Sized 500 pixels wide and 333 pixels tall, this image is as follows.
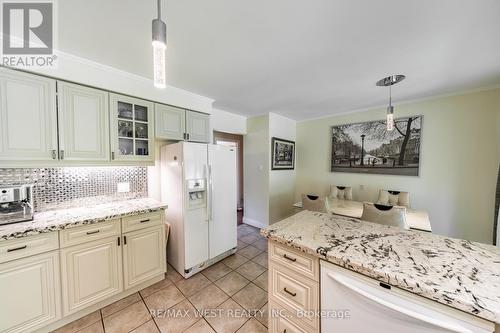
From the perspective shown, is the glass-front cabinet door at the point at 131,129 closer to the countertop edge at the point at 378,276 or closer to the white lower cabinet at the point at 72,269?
the white lower cabinet at the point at 72,269

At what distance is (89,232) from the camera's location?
1.66 m

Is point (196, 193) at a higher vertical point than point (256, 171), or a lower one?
lower

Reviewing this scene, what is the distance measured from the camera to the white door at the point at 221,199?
97.1 inches

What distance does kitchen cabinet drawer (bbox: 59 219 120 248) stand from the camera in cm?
156

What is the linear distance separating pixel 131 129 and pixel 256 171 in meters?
2.40

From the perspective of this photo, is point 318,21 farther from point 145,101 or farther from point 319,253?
point 145,101

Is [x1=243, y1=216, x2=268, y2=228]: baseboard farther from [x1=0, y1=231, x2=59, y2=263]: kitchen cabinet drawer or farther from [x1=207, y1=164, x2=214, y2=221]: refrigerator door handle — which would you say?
[x1=0, y1=231, x2=59, y2=263]: kitchen cabinet drawer

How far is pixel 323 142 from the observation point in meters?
3.98

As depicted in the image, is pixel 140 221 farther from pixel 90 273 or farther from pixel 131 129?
pixel 131 129

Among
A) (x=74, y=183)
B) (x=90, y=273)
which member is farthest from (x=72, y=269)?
(x=74, y=183)

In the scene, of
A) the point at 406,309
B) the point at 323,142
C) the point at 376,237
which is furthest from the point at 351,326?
the point at 323,142

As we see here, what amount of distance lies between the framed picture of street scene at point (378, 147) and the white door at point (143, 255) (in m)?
3.35

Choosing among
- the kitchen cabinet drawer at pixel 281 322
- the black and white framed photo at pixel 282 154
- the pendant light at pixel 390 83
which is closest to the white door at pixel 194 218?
the kitchen cabinet drawer at pixel 281 322

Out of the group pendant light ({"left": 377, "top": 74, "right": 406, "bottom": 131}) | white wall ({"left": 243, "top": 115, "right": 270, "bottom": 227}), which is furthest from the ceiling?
white wall ({"left": 243, "top": 115, "right": 270, "bottom": 227})
